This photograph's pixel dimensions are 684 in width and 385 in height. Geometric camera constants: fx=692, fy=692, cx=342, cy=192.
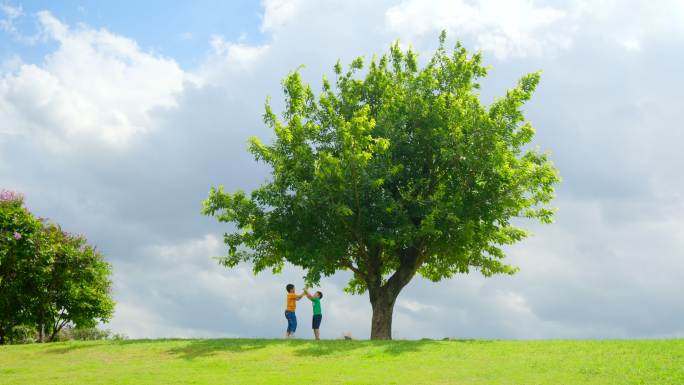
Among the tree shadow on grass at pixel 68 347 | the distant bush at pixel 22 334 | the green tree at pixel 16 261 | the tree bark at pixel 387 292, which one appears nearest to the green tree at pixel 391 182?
the tree bark at pixel 387 292

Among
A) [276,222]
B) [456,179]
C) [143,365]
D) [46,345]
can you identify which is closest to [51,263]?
[46,345]

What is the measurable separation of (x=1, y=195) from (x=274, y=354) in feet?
88.6

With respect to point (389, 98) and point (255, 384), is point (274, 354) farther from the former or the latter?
point (389, 98)

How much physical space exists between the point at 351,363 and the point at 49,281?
35808mm

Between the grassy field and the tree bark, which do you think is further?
the tree bark

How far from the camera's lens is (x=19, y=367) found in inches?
1073

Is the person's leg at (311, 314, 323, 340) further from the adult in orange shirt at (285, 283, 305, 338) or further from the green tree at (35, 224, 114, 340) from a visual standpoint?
the green tree at (35, 224, 114, 340)

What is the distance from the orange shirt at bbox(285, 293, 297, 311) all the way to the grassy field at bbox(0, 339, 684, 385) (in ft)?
8.52

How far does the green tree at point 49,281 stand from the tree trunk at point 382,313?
931 inches

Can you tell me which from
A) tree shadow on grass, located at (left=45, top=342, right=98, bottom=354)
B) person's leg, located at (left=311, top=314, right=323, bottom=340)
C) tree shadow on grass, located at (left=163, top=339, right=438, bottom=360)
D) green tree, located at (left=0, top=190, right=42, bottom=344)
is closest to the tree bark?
person's leg, located at (left=311, top=314, right=323, bottom=340)

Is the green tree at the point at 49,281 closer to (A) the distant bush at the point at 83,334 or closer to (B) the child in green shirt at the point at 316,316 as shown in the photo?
(A) the distant bush at the point at 83,334

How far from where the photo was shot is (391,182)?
35.3m

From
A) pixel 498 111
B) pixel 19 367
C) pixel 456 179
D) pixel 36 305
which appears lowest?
pixel 19 367

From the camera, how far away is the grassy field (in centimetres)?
2161
